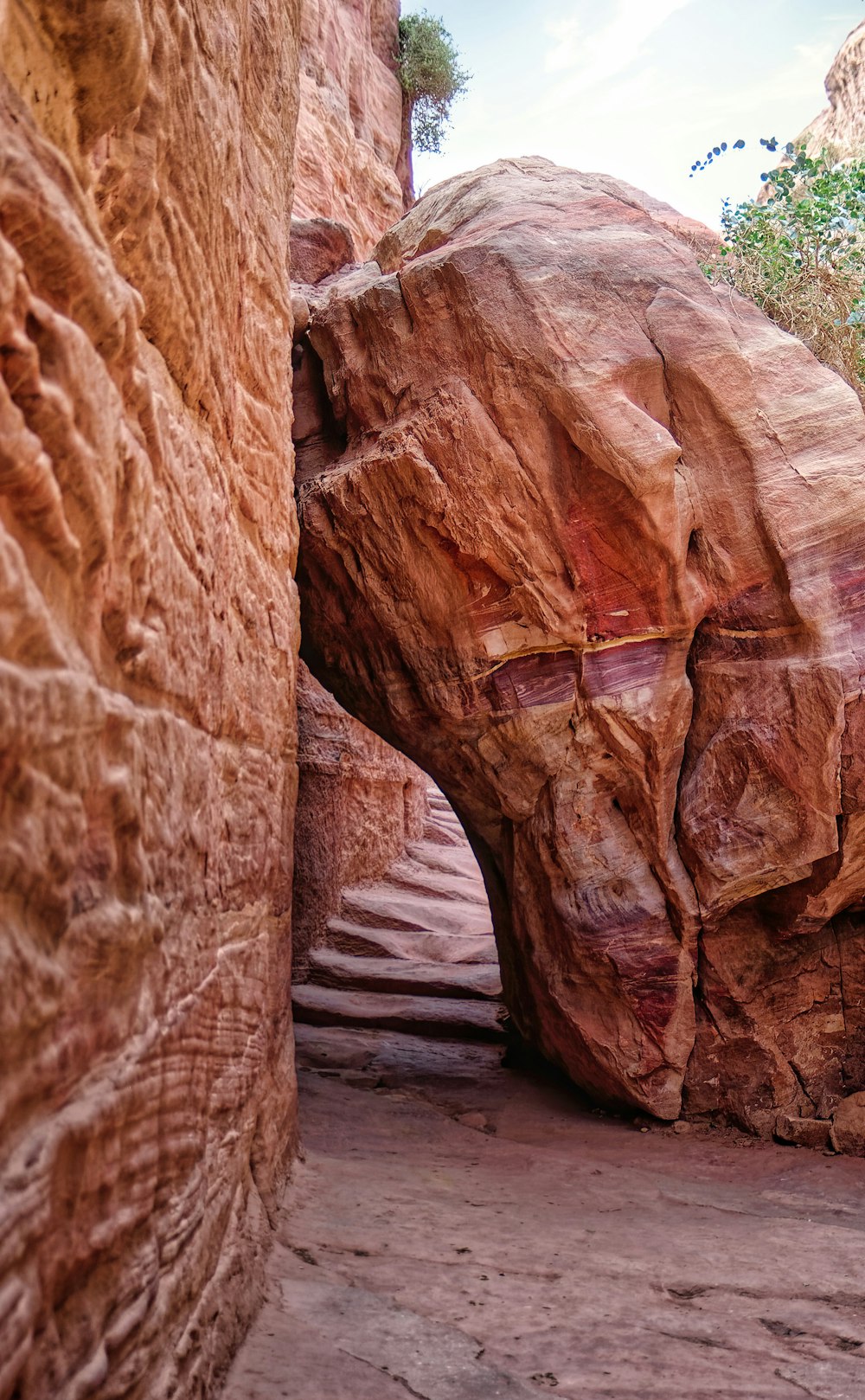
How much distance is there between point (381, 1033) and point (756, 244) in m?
7.25

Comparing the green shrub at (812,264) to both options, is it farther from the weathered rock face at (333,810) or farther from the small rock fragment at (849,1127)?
the weathered rock face at (333,810)

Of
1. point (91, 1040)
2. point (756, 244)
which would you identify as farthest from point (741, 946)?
point (756, 244)

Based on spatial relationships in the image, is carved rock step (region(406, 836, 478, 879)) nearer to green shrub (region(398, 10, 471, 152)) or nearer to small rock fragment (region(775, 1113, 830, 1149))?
small rock fragment (region(775, 1113, 830, 1149))

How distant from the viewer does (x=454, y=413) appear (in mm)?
6188

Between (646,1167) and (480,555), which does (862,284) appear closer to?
(480,555)

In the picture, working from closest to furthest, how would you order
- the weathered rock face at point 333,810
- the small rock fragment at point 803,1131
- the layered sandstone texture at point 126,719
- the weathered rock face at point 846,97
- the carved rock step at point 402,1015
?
the layered sandstone texture at point 126,719, the small rock fragment at point 803,1131, the carved rock step at point 402,1015, the weathered rock face at point 333,810, the weathered rock face at point 846,97

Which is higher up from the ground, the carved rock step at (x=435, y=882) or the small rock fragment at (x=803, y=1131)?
the carved rock step at (x=435, y=882)

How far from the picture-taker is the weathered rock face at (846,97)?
18.9 m

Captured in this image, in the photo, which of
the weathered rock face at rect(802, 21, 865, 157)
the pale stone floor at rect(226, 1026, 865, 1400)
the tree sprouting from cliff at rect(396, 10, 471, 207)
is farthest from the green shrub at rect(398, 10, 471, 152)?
the pale stone floor at rect(226, 1026, 865, 1400)

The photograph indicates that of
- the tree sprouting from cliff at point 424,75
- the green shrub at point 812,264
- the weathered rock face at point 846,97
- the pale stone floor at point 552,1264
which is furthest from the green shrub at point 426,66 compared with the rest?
the pale stone floor at point 552,1264

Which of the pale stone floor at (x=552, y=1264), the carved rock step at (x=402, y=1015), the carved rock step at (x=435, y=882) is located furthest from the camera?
the carved rock step at (x=435, y=882)

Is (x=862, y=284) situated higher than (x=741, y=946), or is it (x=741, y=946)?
(x=862, y=284)

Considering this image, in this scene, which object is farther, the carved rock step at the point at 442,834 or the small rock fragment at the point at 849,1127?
the carved rock step at the point at 442,834

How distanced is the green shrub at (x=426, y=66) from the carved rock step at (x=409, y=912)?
13.3 m
